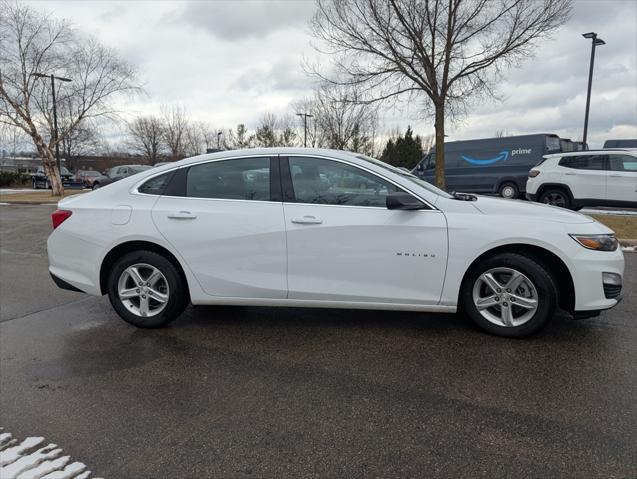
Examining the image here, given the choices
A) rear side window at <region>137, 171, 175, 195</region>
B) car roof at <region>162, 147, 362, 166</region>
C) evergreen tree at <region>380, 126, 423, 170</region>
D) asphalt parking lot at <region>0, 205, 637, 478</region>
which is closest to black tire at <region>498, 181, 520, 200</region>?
asphalt parking lot at <region>0, 205, 637, 478</region>

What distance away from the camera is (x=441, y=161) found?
14125 mm

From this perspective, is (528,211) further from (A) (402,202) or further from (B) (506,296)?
(A) (402,202)

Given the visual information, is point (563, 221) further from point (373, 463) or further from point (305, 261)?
point (373, 463)

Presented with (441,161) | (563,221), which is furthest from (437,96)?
(563,221)

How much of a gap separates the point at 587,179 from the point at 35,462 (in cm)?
1239

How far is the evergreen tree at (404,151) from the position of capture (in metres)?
43.4

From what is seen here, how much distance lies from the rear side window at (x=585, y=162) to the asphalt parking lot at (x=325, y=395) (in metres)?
8.27

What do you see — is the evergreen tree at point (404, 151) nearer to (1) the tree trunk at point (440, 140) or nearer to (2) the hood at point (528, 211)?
(1) the tree trunk at point (440, 140)

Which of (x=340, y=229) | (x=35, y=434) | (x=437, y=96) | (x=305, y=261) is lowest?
(x=35, y=434)

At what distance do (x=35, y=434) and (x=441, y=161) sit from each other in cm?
1346

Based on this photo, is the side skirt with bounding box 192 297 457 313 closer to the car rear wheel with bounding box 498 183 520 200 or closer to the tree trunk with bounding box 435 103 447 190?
the tree trunk with bounding box 435 103 447 190

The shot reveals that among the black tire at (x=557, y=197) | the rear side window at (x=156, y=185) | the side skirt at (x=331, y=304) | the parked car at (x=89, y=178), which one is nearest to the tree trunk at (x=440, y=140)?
the black tire at (x=557, y=197)

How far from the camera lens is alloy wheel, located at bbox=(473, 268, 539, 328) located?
11.3 feet

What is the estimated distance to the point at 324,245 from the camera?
139 inches
